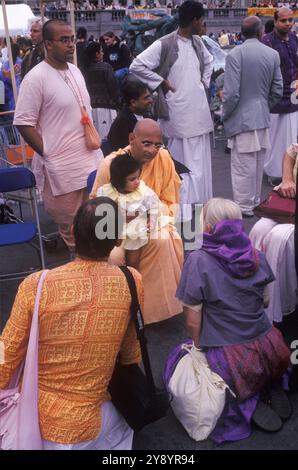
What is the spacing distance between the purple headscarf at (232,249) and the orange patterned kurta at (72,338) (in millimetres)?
595

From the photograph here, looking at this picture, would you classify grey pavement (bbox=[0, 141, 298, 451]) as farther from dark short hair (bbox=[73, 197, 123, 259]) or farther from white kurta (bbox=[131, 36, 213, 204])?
dark short hair (bbox=[73, 197, 123, 259])

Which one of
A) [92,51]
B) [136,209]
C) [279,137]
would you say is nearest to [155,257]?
[136,209]

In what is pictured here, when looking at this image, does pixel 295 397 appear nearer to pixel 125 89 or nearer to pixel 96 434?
pixel 96 434

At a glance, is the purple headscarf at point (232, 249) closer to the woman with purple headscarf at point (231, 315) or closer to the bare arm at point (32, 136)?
the woman with purple headscarf at point (231, 315)

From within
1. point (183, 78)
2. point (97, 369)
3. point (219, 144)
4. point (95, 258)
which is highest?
point (183, 78)

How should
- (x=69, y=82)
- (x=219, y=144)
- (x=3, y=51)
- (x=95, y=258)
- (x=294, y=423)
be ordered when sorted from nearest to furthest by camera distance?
(x=95, y=258) → (x=294, y=423) → (x=69, y=82) → (x=219, y=144) → (x=3, y=51)

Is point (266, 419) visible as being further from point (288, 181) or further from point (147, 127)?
point (147, 127)

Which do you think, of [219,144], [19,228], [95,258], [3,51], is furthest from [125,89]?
[3,51]

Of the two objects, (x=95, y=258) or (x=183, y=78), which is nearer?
(x=95, y=258)

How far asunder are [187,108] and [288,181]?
1843 mm

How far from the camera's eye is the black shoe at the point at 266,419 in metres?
2.47

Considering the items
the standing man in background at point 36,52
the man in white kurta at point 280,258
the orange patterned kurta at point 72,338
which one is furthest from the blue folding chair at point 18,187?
the standing man in background at point 36,52

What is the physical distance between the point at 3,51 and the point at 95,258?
11688mm
